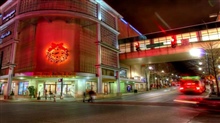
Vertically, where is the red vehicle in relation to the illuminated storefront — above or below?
below

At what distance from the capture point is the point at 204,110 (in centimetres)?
1245

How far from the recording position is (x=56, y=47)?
32438 millimetres

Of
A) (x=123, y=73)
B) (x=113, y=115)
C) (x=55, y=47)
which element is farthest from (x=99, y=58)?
(x=113, y=115)

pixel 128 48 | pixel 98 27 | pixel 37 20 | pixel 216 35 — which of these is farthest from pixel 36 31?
pixel 216 35

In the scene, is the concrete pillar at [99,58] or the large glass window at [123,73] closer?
the concrete pillar at [99,58]

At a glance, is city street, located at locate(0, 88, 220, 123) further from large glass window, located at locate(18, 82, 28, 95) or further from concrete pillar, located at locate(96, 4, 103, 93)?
large glass window, located at locate(18, 82, 28, 95)

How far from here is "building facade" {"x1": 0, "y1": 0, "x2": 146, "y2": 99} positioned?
3206 centimetres

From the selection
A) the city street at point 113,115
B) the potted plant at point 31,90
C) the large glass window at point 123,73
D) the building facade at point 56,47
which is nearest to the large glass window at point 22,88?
the building facade at point 56,47

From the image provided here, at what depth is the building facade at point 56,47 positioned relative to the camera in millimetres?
32062

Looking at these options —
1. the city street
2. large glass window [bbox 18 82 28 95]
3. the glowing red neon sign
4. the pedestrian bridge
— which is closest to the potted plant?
large glass window [bbox 18 82 28 95]

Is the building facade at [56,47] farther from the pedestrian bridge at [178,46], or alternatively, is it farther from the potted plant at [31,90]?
the pedestrian bridge at [178,46]

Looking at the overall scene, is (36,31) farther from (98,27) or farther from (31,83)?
(98,27)

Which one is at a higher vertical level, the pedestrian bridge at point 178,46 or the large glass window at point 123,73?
the pedestrian bridge at point 178,46

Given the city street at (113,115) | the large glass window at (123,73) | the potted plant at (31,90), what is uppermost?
the large glass window at (123,73)
